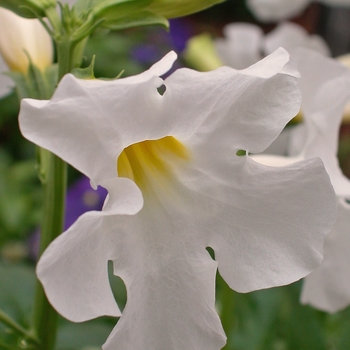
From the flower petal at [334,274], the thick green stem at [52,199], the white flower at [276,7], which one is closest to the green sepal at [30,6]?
the thick green stem at [52,199]

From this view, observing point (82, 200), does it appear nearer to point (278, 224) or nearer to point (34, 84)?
point (34, 84)

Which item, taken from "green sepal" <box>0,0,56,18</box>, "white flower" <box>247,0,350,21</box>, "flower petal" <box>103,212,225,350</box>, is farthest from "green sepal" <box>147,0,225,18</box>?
"white flower" <box>247,0,350,21</box>

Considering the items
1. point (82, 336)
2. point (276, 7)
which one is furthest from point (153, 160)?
point (276, 7)

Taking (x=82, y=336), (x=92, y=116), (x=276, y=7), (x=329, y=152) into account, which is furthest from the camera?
(x=276, y=7)

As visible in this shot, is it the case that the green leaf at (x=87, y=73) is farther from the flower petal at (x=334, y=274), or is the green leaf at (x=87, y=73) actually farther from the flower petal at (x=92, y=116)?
the flower petal at (x=334, y=274)

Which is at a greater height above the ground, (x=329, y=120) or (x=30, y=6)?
(x=30, y=6)
